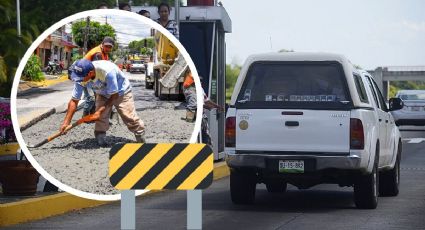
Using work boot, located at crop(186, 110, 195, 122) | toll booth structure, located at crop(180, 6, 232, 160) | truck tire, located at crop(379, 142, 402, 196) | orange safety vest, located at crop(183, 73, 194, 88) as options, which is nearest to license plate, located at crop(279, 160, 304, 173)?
truck tire, located at crop(379, 142, 402, 196)

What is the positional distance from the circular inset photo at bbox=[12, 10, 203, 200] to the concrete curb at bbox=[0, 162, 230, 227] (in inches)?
245

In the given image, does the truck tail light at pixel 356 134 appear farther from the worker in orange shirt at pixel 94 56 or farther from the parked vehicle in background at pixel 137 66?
the worker in orange shirt at pixel 94 56

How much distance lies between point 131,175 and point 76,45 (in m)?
0.84

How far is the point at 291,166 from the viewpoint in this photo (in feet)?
44.6

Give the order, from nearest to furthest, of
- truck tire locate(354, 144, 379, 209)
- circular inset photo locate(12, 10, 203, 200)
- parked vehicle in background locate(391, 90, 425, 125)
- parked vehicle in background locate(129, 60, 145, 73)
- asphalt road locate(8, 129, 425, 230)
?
circular inset photo locate(12, 10, 203, 200)
parked vehicle in background locate(129, 60, 145, 73)
asphalt road locate(8, 129, 425, 230)
truck tire locate(354, 144, 379, 209)
parked vehicle in background locate(391, 90, 425, 125)

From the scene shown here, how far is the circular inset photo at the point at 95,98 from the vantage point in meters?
5.32

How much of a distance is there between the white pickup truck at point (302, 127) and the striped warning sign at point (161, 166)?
8.22 metres

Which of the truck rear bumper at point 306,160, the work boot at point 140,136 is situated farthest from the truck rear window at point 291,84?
the work boot at point 140,136

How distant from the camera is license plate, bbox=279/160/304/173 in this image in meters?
13.6

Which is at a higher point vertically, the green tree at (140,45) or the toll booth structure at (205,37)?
the green tree at (140,45)

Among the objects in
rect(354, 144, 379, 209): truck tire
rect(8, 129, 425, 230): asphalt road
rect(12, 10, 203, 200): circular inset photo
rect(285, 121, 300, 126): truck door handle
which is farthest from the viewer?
rect(354, 144, 379, 209): truck tire

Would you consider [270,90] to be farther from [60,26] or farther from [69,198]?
[60,26]

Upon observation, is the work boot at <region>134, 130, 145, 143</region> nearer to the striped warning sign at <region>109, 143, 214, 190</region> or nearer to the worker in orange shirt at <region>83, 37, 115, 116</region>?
the striped warning sign at <region>109, 143, 214, 190</region>

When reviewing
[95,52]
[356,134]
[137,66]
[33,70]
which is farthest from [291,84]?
[95,52]
